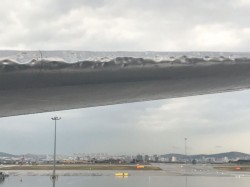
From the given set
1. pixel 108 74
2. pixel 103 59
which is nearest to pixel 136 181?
pixel 108 74

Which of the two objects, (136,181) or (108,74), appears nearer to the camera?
(108,74)

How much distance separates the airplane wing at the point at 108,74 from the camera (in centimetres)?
287

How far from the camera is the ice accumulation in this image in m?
2.80

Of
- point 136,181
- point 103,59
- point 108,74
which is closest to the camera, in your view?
point 103,59

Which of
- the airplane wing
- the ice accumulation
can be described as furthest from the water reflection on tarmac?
the ice accumulation

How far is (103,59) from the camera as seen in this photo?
3.00 metres

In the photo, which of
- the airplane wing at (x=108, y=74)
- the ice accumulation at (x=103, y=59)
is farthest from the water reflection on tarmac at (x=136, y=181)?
the ice accumulation at (x=103, y=59)

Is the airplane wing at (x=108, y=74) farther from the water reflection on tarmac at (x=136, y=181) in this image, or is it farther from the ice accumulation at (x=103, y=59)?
the water reflection on tarmac at (x=136, y=181)

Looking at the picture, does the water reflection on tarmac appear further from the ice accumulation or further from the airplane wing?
the ice accumulation

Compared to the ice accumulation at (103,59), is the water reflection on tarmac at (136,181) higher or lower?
lower

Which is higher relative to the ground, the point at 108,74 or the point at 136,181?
the point at 108,74

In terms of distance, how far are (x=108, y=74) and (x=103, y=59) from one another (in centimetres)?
17

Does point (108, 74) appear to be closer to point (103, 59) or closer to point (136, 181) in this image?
point (103, 59)

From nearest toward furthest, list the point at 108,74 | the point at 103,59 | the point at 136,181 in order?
the point at 103,59 < the point at 108,74 < the point at 136,181
